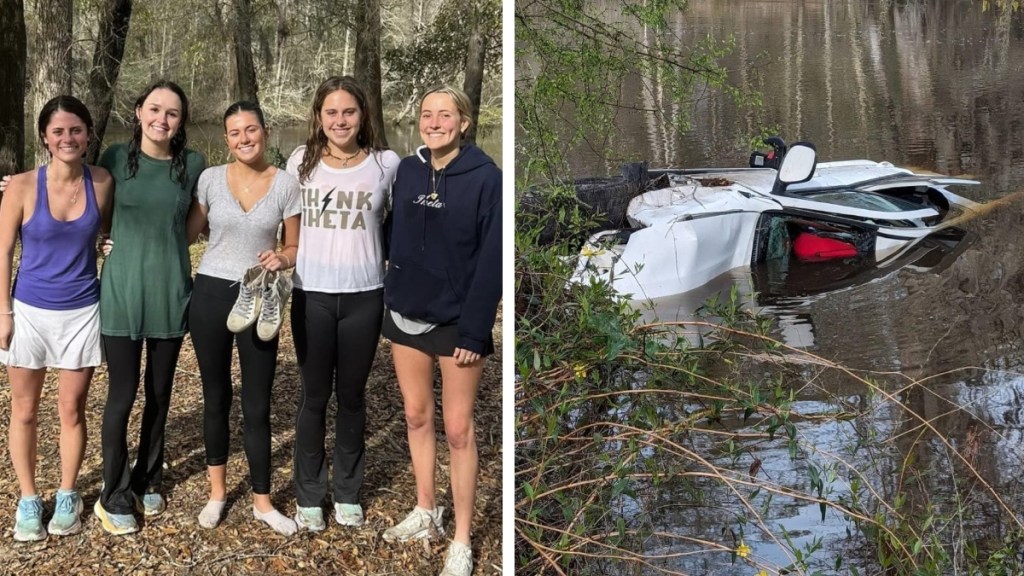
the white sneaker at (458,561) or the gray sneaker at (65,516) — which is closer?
the white sneaker at (458,561)

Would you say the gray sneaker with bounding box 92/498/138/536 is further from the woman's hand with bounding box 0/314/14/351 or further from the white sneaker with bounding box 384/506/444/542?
the white sneaker with bounding box 384/506/444/542

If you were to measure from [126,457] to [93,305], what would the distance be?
0.34 m

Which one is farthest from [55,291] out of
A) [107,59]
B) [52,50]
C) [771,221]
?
[771,221]

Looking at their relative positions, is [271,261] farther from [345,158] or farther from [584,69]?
[584,69]

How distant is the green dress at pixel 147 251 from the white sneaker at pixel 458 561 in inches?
26.0

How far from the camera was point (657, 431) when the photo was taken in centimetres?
201

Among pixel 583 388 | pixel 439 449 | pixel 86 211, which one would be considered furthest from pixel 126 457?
pixel 583 388

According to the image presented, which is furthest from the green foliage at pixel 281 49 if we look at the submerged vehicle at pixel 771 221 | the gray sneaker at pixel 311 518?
the gray sneaker at pixel 311 518

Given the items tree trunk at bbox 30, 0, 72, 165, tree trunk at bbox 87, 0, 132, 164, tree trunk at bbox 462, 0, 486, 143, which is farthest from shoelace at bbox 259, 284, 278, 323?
tree trunk at bbox 87, 0, 132, 164

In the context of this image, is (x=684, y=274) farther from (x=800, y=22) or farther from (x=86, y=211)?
(x=800, y=22)

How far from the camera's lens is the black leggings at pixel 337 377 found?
180cm

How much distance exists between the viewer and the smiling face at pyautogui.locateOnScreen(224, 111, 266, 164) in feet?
5.72

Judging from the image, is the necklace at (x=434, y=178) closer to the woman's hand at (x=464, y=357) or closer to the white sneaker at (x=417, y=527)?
the woman's hand at (x=464, y=357)

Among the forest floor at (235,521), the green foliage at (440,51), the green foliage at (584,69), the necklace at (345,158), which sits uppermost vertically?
the green foliage at (440,51)
